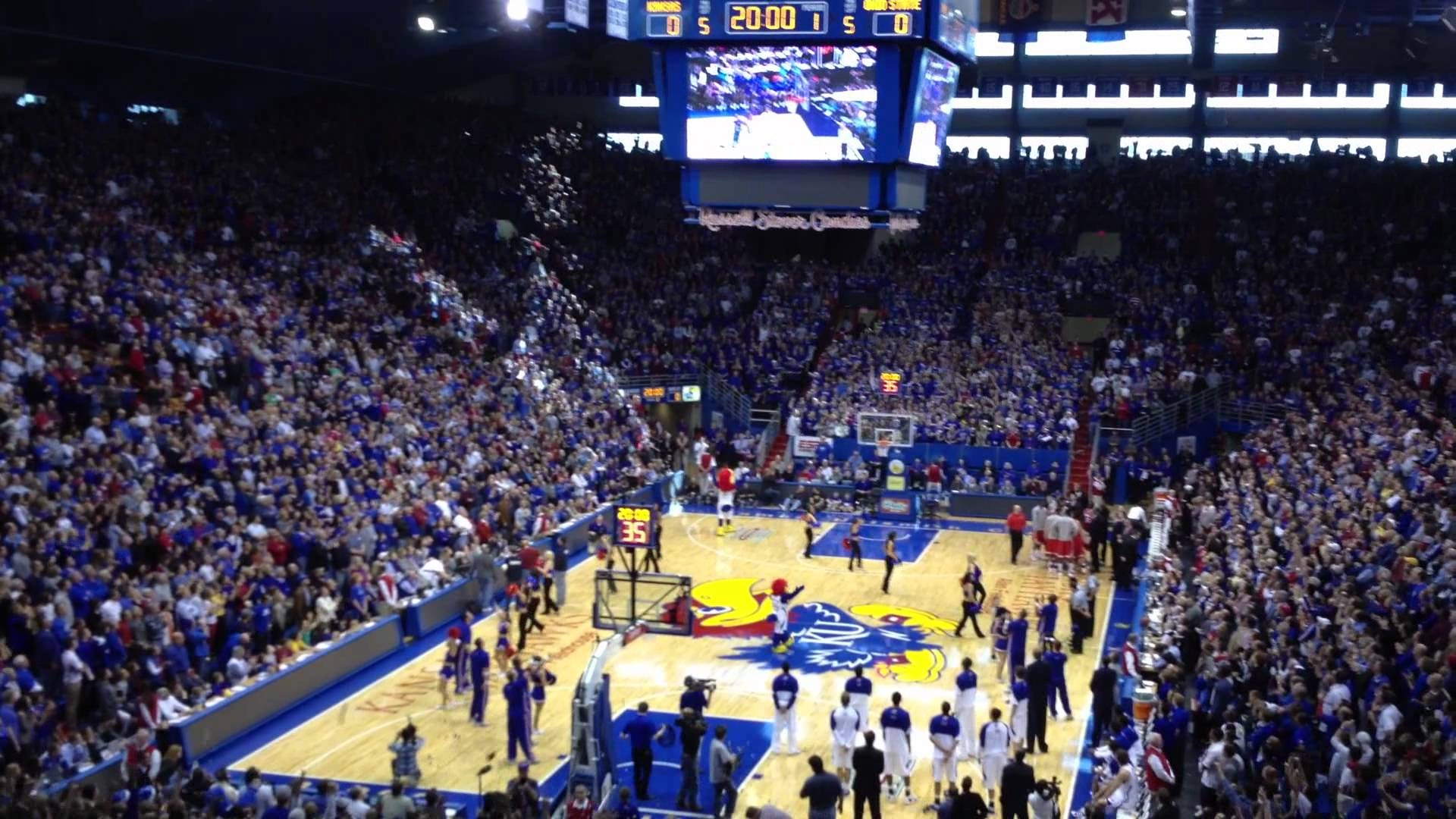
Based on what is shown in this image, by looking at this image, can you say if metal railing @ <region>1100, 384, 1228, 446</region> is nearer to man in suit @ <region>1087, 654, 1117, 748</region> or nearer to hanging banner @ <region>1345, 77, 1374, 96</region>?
hanging banner @ <region>1345, 77, 1374, 96</region>

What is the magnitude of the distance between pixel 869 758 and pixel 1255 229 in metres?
33.3

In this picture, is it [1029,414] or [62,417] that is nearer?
[62,417]

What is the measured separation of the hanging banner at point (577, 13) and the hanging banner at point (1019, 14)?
1911 cm

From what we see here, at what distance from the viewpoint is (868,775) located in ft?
50.2

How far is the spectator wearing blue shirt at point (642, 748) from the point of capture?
16.5m

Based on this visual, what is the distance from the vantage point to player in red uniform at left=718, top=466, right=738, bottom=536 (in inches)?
1262

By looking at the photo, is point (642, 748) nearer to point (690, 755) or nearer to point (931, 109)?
point (690, 755)

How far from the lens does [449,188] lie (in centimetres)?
4272

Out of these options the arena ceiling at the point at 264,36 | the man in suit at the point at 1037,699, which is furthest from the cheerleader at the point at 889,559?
the arena ceiling at the point at 264,36

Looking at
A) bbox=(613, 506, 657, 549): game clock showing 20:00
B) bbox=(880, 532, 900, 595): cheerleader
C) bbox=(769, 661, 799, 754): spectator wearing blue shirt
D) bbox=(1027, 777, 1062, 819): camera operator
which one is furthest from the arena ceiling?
bbox=(1027, 777, 1062, 819): camera operator

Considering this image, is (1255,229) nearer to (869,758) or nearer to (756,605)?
(756,605)

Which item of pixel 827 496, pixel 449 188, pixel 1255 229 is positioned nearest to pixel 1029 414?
pixel 827 496

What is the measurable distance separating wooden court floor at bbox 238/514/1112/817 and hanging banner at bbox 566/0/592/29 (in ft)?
39.0

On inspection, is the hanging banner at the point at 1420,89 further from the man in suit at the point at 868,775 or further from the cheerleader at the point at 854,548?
the man in suit at the point at 868,775
